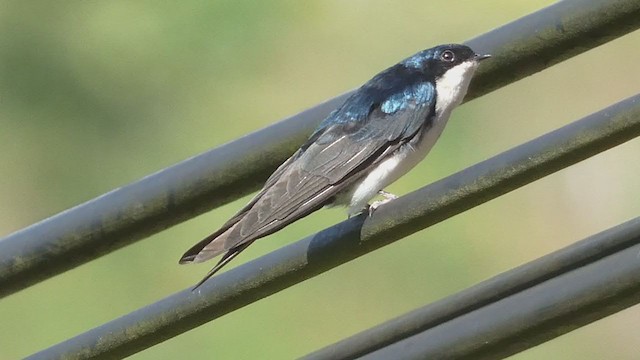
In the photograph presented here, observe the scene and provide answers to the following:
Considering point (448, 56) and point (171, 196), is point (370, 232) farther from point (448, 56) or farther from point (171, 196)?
point (448, 56)

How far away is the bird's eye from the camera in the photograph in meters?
3.04

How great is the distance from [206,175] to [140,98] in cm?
547

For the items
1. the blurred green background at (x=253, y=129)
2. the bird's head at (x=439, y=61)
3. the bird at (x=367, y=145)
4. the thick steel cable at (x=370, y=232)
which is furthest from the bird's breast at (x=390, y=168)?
the blurred green background at (x=253, y=129)

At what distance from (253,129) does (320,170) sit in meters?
4.44

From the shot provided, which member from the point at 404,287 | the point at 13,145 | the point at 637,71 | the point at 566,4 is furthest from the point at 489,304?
the point at 13,145

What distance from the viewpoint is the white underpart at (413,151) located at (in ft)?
9.35

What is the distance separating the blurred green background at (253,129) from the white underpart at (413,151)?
9.33ft

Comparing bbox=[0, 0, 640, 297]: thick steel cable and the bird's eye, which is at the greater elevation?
the bird's eye

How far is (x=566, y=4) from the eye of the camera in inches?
80.7

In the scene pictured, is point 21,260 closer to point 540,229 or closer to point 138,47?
point 540,229

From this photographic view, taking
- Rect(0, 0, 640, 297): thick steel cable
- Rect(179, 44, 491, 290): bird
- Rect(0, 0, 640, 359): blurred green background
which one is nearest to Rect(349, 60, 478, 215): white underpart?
Rect(179, 44, 491, 290): bird

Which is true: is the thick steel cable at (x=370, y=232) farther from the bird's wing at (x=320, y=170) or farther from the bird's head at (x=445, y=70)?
the bird's head at (x=445, y=70)

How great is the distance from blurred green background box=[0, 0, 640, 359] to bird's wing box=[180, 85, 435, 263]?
2948 mm

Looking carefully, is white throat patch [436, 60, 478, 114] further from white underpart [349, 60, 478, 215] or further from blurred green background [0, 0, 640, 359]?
blurred green background [0, 0, 640, 359]
